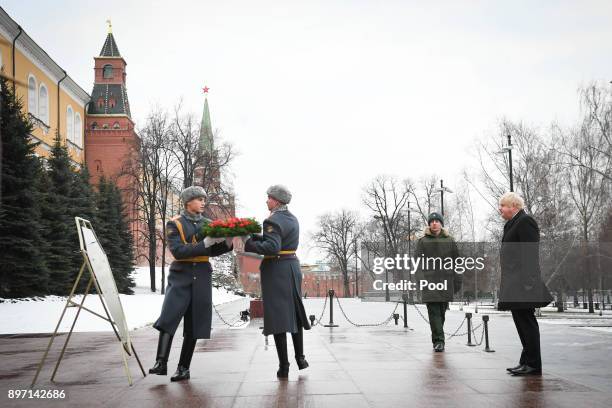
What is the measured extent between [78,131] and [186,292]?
6279cm

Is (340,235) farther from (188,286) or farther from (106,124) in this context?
(188,286)

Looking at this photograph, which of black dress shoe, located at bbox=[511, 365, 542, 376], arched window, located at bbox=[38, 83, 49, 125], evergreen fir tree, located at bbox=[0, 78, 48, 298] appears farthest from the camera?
arched window, located at bbox=[38, 83, 49, 125]

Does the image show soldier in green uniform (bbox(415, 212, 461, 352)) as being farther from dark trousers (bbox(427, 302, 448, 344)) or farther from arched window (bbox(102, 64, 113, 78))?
arched window (bbox(102, 64, 113, 78))

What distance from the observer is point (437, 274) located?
34.7 feet

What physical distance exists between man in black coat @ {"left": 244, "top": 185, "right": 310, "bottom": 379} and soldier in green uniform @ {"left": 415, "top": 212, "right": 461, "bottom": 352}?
3.53 metres

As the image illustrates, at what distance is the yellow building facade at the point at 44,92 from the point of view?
44.0 metres

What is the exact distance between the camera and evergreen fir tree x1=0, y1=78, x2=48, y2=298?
2428cm

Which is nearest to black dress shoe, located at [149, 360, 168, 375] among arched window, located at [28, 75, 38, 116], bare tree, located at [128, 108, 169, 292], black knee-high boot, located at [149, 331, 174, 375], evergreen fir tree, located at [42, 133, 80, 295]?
black knee-high boot, located at [149, 331, 174, 375]

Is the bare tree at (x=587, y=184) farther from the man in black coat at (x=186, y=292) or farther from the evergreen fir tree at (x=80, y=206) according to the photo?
the man in black coat at (x=186, y=292)

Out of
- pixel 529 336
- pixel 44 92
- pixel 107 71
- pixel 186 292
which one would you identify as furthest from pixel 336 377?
pixel 107 71

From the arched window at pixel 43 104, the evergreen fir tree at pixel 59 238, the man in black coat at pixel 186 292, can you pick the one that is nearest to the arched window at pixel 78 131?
the arched window at pixel 43 104

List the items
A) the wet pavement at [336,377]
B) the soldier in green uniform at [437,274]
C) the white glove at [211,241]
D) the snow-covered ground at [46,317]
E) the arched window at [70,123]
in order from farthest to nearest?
the arched window at [70,123], the snow-covered ground at [46,317], the soldier in green uniform at [437,274], the white glove at [211,241], the wet pavement at [336,377]

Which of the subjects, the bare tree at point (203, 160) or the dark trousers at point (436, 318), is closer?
the dark trousers at point (436, 318)

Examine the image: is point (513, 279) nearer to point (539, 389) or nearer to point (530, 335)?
point (530, 335)
